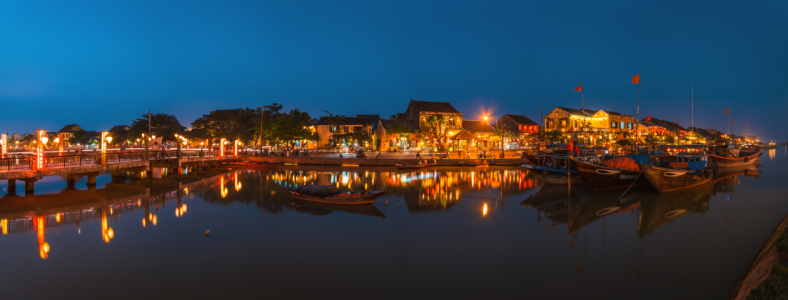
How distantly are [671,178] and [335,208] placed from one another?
20.7 metres

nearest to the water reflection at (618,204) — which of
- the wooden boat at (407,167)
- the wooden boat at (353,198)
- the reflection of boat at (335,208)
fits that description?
the reflection of boat at (335,208)

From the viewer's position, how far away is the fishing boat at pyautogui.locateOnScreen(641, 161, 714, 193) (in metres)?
21.6

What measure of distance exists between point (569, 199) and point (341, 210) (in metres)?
13.6

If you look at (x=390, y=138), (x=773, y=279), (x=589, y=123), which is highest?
(x=589, y=123)

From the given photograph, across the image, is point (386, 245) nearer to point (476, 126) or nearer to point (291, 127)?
point (291, 127)

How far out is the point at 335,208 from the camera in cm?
1769

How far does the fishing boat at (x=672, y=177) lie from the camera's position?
70.9 feet

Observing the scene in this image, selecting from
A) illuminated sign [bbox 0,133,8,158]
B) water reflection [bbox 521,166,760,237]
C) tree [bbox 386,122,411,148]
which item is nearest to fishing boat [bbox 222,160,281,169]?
illuminated sign [bbox 0,133,8,158]

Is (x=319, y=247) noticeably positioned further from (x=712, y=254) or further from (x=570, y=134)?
(x=570, y=134)

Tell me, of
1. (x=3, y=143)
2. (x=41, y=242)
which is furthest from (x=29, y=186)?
(x=41, y=242)

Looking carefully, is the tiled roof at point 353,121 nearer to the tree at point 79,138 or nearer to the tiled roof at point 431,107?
the tiled roof at point 431,107

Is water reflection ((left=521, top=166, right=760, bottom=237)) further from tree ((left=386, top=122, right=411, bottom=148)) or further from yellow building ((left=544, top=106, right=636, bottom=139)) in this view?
yellow building ((left=544, top=106, right=636, bottom=139))

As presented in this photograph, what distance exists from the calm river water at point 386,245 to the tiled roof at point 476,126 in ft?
138

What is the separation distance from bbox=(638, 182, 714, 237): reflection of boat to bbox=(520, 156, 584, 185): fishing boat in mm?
6897
